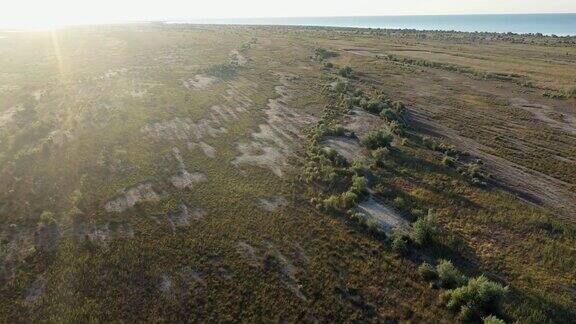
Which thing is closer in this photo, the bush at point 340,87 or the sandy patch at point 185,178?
the sandy patch at point 185,178

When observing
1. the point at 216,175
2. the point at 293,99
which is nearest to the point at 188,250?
the point at 216,175

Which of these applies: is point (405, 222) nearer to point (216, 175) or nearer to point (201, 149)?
point (216, 175)

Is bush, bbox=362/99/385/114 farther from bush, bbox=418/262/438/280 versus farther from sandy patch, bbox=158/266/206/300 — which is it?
sandy patch, bbox=158/266/206/300

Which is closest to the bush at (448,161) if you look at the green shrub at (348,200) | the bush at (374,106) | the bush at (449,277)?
the green shrub at (348,200)

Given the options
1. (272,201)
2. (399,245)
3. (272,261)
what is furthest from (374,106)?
(272,261)

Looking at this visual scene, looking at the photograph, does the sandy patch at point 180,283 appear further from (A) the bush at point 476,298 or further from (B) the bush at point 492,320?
(B) the bush at point 492,320

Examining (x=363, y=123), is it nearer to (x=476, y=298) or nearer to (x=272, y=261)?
(x=272, y=261)

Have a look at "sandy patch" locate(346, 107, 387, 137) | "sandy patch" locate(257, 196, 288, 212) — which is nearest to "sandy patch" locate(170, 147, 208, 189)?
"sandy patch" locate(257, 196, 288, 212)
